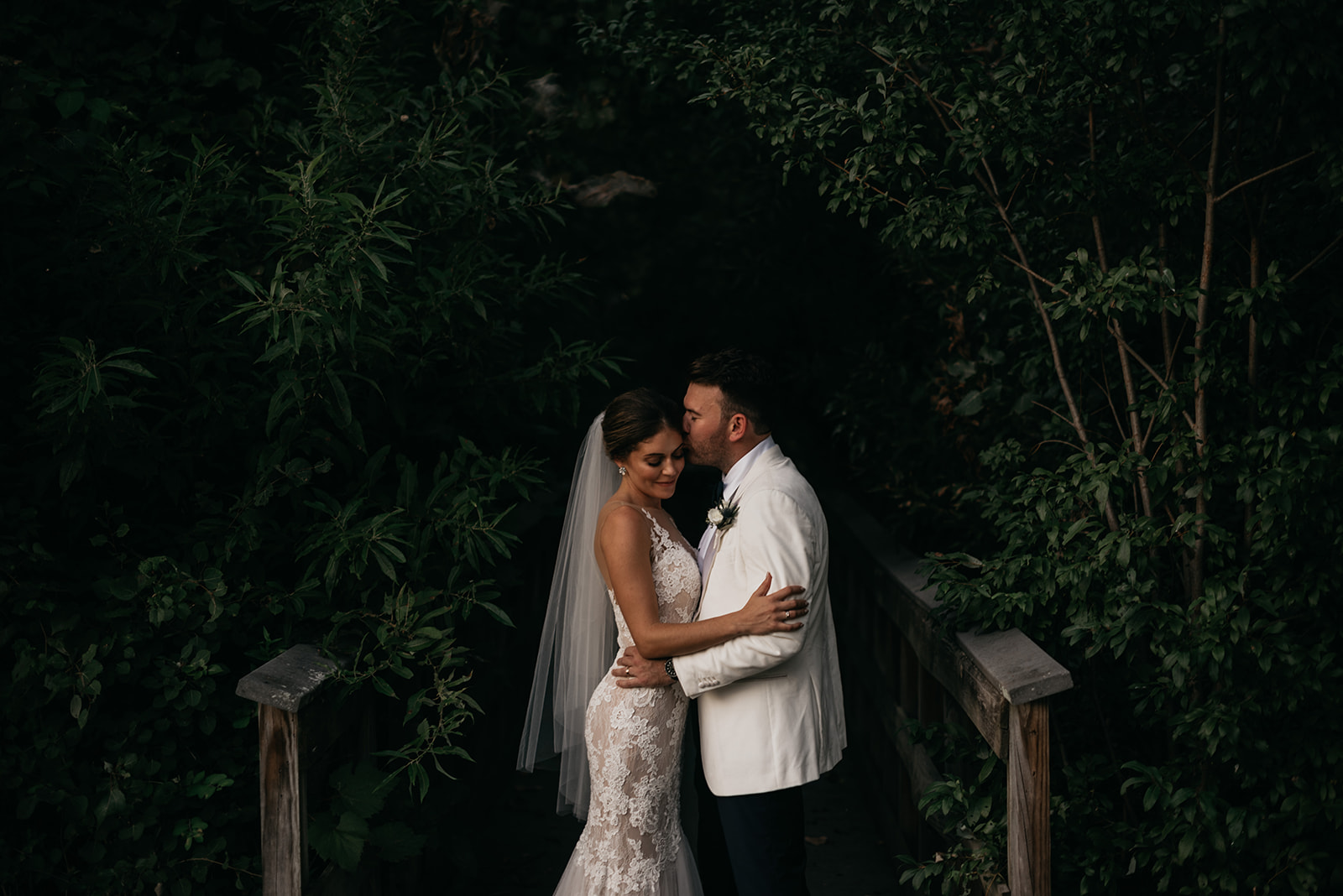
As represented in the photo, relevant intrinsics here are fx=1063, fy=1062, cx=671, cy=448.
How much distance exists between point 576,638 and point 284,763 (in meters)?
1.01

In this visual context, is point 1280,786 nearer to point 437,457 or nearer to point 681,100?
point 437,457

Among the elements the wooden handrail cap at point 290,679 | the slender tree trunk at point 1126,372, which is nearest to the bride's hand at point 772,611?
the slender tree trunk at point 1126,372

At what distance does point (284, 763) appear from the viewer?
2795mm

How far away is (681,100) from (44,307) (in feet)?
14.1

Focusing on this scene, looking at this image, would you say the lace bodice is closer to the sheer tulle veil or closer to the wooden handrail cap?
the sheer tulle veil

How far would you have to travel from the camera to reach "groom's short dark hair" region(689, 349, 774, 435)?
3137 mm

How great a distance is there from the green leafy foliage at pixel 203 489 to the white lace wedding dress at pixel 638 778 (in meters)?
0.48

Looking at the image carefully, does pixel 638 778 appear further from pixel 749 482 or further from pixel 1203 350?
pixel 1203 350

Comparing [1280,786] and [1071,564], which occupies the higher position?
[1071,564]

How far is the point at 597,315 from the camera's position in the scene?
6051mm

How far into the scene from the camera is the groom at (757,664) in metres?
2.93

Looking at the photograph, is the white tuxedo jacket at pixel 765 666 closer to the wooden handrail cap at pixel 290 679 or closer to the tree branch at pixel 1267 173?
the wooden handrail cap at pixel 290 679

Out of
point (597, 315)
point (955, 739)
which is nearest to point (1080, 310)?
point (955, 739)

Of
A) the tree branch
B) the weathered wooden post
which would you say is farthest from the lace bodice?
the tree branch
